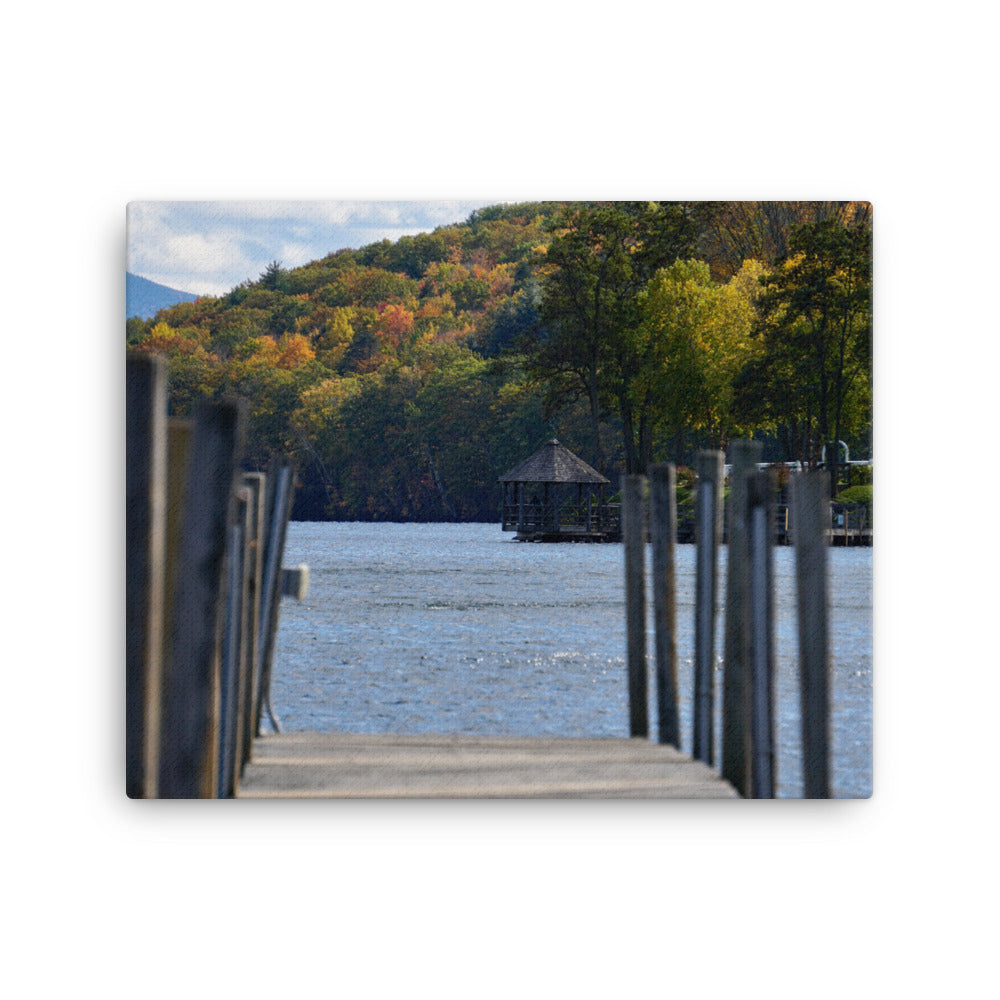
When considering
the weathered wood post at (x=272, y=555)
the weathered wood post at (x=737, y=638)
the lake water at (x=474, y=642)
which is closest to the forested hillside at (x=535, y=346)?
the lake water at (x=474, y=642)

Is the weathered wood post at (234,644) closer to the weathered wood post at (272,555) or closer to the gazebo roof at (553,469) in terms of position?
the weathered wood post at (272,555)

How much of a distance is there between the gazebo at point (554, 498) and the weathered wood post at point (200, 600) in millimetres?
2636

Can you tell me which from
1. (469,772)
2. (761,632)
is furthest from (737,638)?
(469,772)

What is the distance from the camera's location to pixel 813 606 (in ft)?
14.2

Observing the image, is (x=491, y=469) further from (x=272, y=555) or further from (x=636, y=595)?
(x=272, y=555)

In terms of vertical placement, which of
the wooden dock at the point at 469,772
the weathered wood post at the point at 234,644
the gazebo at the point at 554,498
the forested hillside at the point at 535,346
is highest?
the forested hillside at the point at 535,346

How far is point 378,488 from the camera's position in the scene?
625 centimetres

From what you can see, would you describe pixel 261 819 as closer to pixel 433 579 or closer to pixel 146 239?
pixel 146 239

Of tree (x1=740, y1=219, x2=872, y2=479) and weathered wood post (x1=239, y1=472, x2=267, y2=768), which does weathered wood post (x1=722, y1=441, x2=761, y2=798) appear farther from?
weathered wood post (x1=239, y1=472, x2=267, y2=768)

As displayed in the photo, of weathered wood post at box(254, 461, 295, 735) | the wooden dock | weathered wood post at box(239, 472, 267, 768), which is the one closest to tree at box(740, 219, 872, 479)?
the wooden dock

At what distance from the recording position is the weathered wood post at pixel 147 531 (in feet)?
10.8

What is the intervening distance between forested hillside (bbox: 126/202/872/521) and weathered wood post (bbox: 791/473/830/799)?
0.96 meters

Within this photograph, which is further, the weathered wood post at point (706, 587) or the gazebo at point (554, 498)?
the gazebo at point (554, 498)
